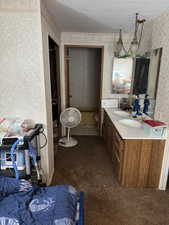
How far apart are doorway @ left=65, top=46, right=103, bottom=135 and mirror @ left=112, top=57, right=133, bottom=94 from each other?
1.08 meters

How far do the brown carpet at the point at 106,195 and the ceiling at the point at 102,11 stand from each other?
238cm

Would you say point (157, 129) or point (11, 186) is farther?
point (157, 129)

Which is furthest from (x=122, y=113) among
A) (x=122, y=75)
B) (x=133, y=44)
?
(x=133, y=44)

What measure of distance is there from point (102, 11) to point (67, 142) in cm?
256

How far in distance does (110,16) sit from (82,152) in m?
2.44

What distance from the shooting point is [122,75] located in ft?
11.1

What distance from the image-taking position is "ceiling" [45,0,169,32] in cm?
176

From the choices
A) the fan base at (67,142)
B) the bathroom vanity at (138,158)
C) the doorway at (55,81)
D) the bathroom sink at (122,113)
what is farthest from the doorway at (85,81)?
the bathroom vanity at (138,158)

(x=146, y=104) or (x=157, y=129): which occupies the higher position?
(x=146, y=104)

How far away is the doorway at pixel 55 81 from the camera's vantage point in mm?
3133

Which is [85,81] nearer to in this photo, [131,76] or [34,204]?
[131,76]

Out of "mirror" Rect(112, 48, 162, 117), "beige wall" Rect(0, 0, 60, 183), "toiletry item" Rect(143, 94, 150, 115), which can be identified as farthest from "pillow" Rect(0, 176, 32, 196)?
"mirror" Rect(112, 48, 162, 117)

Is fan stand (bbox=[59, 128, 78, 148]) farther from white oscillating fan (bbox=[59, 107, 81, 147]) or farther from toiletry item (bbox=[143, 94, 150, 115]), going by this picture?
toiletry item (bbox=[143, 94, 150, 115])

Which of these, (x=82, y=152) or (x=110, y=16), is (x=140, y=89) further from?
(x=82, y=152)
